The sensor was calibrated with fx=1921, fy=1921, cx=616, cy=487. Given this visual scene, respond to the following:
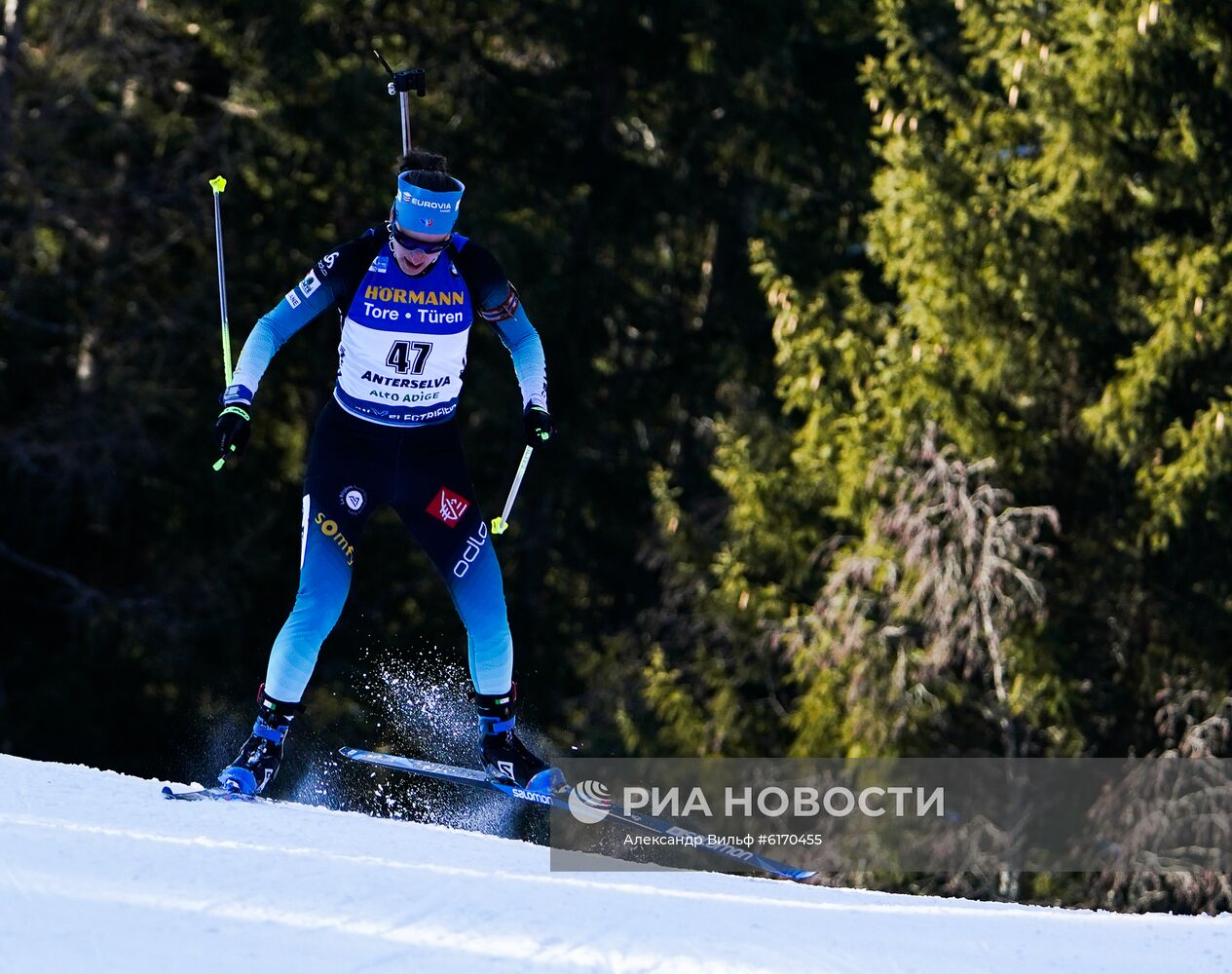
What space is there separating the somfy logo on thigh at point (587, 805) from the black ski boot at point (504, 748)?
6.8 inches

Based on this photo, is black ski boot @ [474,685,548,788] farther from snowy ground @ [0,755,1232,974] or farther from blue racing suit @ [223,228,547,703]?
snowy ground @ [0,755,1232,974]

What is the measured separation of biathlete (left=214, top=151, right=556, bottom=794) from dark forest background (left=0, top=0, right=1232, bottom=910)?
7.02m

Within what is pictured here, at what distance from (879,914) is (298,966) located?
2268 mm

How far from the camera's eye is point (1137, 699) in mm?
16203

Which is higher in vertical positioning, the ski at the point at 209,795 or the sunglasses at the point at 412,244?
the sunglasses at the point at 412,244

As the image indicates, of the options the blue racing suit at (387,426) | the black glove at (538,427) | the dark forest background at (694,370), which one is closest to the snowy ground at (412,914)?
the blue racing suit at (387,426)

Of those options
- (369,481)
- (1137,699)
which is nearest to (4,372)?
(1137,699)

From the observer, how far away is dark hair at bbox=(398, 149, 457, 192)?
662 centimetres

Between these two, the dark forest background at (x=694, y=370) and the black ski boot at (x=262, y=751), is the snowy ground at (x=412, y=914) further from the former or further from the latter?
the dark forest background at (x=694, y=370)

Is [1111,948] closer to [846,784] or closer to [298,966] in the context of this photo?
[298,966]

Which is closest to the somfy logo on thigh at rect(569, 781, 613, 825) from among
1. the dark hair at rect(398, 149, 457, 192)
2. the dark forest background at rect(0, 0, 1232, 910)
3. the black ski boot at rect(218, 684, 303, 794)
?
the black ski boot at rect(218, 684, 303, 794)

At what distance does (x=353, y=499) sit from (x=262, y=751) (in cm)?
98

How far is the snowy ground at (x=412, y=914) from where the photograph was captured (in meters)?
4.92

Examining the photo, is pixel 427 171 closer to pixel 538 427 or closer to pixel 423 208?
pixel 423 208
